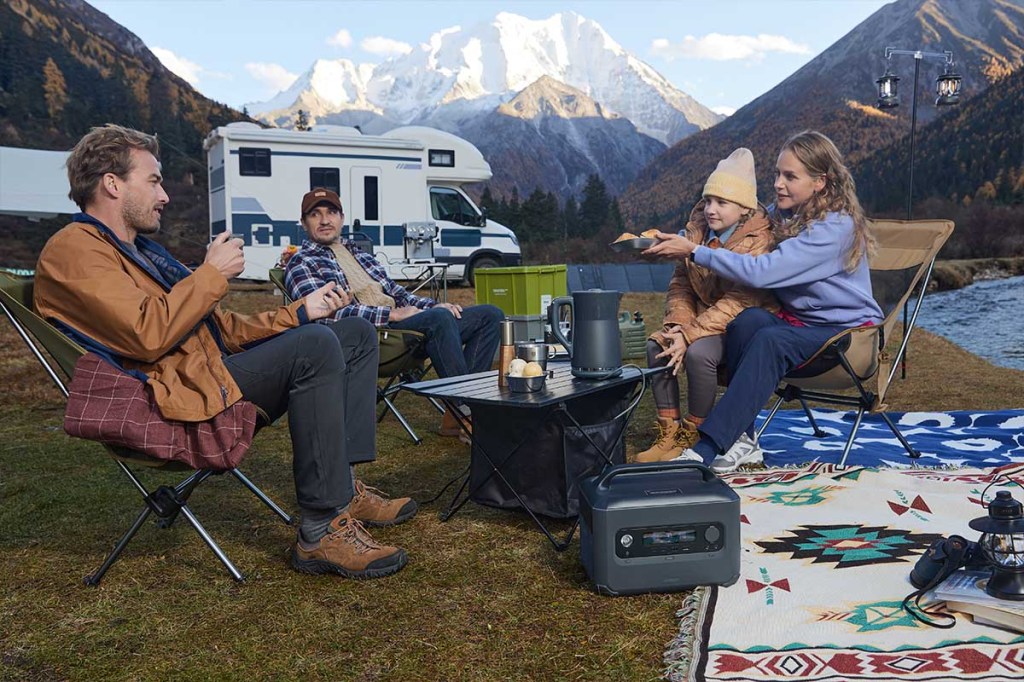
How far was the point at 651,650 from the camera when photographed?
1580mm

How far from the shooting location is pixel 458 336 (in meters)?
3.40

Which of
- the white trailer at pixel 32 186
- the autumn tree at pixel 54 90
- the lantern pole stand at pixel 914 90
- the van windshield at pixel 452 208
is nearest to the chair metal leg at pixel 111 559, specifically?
the lantern pole stand at pixel 914 90

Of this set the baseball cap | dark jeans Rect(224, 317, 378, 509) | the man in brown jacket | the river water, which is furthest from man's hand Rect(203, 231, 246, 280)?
the river water

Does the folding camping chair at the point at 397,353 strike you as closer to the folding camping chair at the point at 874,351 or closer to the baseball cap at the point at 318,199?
the baseball cap at the point at 318,199

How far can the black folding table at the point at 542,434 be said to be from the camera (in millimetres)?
2258

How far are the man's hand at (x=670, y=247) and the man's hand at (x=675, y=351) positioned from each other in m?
0.27

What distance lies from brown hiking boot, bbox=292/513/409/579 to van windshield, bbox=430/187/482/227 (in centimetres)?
1029

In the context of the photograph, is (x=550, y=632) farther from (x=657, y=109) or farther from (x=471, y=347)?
(x=657, y=109)

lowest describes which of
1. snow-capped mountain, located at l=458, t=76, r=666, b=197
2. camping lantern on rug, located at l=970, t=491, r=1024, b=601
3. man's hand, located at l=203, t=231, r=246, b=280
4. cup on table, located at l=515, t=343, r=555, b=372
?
camping lantern on rug, located at l=970, t=491, r=1024, b=601

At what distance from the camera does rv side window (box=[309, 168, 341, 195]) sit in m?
11.5

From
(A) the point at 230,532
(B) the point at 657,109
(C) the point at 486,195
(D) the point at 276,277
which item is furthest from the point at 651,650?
(B) the point at 657,109

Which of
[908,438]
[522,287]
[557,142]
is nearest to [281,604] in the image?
[908,438]

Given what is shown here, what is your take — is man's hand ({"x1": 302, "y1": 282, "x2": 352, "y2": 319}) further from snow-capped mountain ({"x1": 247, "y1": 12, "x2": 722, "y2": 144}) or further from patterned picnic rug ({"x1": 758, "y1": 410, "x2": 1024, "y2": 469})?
snow-capped mountain ({"x1": 247, "y1": 12, "x2": 722, "y2": 144})

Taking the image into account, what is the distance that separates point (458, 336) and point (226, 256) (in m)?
1.63
